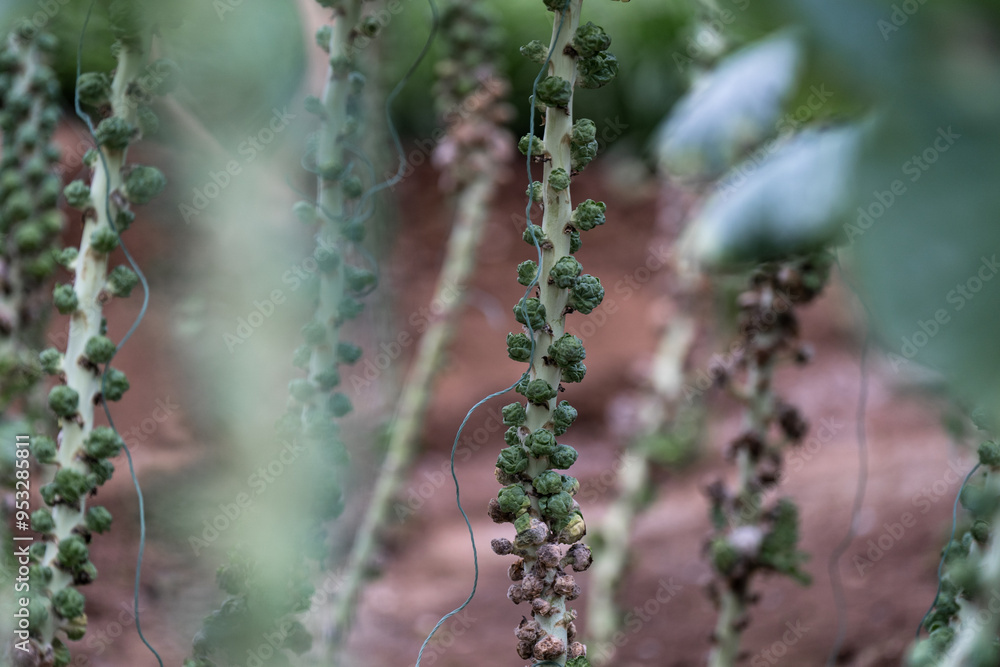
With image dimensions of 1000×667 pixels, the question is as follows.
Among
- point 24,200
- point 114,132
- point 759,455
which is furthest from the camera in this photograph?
point 759,455

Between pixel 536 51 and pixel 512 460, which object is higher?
pixel 536 51

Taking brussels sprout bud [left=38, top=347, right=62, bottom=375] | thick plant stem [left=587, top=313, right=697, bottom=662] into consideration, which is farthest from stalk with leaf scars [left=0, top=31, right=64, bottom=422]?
thick plant stem [left=587, top=313, right=697, bottom=662]

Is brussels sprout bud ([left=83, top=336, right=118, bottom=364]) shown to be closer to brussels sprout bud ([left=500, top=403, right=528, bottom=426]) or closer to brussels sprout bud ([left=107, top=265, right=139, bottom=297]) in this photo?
brussels sprout bud ([left=107, top=265, right=139, bottom=297])

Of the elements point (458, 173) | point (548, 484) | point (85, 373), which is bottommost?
point (548, 484)

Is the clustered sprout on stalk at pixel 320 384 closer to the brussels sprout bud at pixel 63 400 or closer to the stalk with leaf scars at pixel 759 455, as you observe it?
the brussels sprout bud at pixel 63 400

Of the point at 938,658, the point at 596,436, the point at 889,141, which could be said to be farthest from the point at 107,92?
the point at 596,436

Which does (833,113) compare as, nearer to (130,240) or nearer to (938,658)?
(938,658)

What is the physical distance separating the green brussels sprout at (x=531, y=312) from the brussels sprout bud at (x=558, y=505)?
0.51 ft

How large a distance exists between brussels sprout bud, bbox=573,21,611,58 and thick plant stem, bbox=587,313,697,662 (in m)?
1.31

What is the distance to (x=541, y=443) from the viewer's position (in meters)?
0.69

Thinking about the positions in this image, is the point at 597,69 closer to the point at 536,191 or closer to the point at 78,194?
the point at 536,191

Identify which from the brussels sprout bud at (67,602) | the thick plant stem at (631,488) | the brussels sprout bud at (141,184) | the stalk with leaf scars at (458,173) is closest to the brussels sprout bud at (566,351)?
the brussels sprout bud at (141,184)

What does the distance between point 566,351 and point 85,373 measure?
1.81ft

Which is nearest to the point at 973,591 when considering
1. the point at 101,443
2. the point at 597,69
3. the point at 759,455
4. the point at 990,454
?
the point at 990,454
